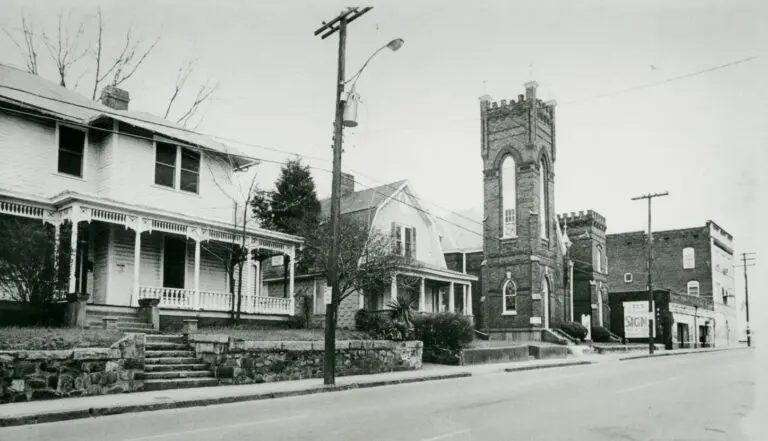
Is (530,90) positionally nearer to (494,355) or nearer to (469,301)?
(469,301)

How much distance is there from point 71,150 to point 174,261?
498 cm

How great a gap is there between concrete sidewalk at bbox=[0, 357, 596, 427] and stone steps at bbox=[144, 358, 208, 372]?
0.94 meters

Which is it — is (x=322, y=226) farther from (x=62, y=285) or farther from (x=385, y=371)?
(x=62, y=285)

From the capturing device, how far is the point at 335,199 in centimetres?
1722

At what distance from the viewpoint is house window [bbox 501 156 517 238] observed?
3944 centimetres

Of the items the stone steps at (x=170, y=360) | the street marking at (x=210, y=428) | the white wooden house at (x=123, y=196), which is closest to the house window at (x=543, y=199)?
the white wooden house at (x=123, y=196)

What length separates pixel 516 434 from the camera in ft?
28.8

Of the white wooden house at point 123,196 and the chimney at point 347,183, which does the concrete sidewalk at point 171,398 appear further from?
the chimney at point 347,183

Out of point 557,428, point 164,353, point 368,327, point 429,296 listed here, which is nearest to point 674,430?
point 557,428

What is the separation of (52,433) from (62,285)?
9278mm

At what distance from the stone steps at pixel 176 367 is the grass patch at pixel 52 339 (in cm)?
101

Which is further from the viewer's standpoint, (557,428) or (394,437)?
(557,428)

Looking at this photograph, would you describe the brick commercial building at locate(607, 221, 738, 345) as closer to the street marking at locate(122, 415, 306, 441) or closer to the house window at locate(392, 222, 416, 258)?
the house window at locate(392, 222, 416, 258)

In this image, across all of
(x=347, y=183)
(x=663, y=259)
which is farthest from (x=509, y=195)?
(x=663, y=259)
